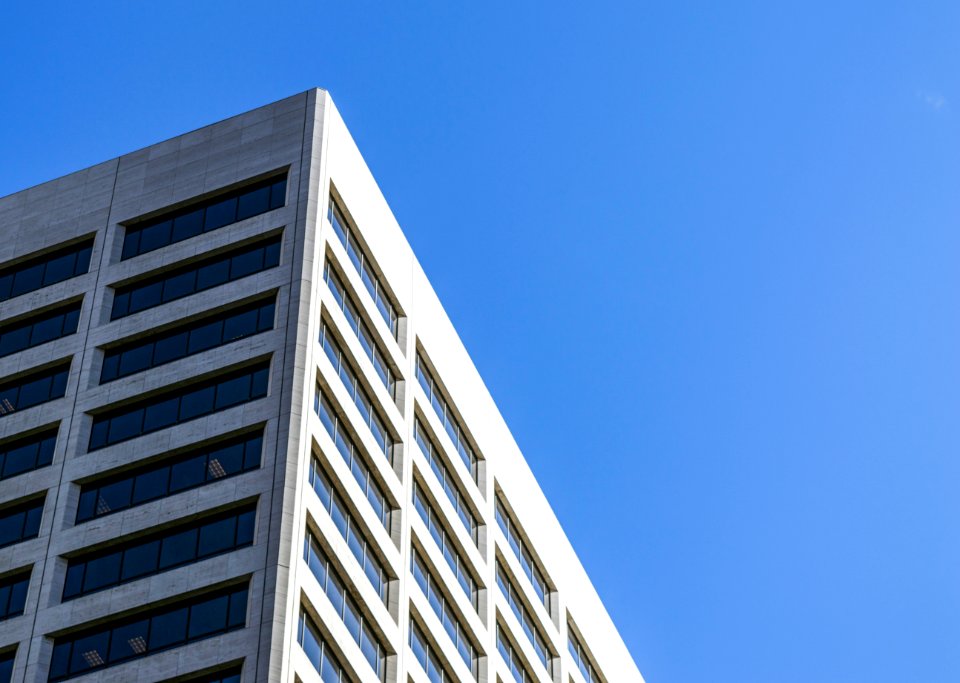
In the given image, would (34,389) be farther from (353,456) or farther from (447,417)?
(447,417)

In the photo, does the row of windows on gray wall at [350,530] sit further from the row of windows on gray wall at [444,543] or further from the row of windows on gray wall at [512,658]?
the row of windows on gray wall at [512,658]

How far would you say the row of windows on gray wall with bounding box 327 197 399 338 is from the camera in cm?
7425

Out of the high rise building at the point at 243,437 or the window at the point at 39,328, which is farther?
the window at the point at 39,328

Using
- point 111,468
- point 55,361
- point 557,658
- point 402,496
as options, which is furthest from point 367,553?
point 557,658

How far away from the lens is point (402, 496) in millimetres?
72812

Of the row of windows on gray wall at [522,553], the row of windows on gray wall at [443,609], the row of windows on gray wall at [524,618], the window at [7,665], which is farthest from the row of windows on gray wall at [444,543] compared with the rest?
the window at [7,665]

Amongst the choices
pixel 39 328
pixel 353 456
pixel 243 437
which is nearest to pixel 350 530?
pixel 353 456

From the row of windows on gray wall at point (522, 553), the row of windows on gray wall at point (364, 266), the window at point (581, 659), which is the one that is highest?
the row of windows on gray wall at point (364, 266)

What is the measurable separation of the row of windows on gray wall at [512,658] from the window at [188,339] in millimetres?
19458

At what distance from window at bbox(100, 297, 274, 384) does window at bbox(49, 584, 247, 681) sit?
11009mm

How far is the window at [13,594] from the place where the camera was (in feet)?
212

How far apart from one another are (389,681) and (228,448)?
10116 millimetres

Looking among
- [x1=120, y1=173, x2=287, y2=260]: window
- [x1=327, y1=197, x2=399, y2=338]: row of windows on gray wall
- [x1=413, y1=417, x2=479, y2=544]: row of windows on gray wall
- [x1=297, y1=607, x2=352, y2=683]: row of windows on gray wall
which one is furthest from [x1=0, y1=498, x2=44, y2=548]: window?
[x1=413, y1=417, x2=479, y2=544]: row of windows on gray wall

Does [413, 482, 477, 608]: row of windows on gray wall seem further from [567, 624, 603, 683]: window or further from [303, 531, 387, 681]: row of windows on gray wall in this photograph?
[567, 624, 603, 683]: window
